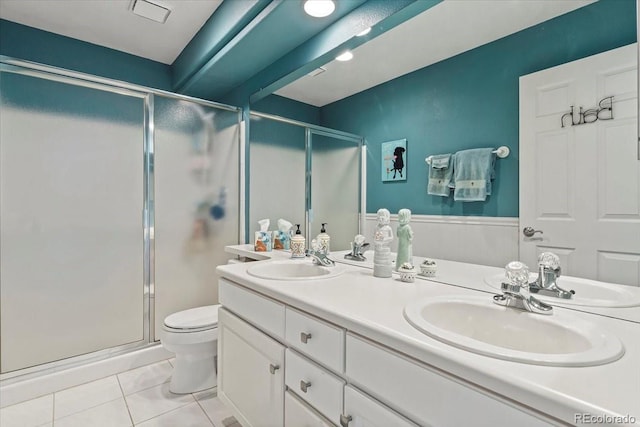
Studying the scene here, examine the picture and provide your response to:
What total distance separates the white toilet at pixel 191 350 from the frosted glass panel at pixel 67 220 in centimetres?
53

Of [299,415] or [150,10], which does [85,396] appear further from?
[150,10]

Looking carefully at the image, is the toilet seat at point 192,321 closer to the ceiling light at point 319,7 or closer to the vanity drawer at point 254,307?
the vanity drawer at point 254,307

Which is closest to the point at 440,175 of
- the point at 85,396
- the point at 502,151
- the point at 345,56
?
the point at 502,151

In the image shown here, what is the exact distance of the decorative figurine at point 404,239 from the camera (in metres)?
1.38

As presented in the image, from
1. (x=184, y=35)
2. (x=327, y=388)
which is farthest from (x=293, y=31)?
(x=327, y=388)

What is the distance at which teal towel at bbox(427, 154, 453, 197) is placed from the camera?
1291 millimetres

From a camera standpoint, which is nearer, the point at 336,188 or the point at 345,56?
the point at 345,56

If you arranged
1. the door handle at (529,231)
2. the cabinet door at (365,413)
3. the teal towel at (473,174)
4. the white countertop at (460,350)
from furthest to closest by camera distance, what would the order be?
the teal towel at (473,174), the door handle at (529,231), the cabinet door at (365,413), the white countertop at (460,350)

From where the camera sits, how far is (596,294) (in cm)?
94

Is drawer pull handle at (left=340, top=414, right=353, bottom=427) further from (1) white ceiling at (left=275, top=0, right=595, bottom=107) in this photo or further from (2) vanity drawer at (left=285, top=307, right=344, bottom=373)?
(1) white ceiling at (left=275, top=0, right=595, bottom=107)

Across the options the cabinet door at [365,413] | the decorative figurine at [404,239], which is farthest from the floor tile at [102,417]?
the decorative figurine at [404,239]

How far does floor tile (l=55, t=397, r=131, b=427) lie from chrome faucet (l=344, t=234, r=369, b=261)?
1414 millimetres

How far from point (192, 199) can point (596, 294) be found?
233cm

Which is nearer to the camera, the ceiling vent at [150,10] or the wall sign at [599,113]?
the wall sign at [599,113]
